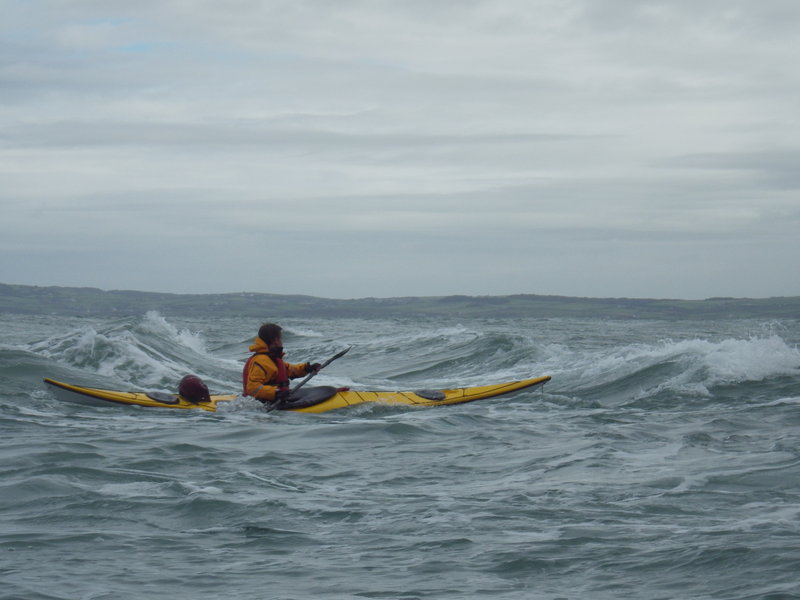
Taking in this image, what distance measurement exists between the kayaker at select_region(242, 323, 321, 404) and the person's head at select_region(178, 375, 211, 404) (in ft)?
2.32

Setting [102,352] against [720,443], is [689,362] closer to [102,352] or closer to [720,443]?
[720,443]

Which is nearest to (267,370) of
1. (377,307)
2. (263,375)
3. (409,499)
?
(263,375)

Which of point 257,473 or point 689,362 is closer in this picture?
point 257,473

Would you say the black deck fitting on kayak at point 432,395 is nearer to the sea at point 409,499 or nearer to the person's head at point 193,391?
the sea at point 409,499

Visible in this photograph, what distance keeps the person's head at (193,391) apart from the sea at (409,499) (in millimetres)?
299

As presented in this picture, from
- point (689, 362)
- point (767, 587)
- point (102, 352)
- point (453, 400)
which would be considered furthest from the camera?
point (102, 352)

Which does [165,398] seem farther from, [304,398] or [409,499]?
[409,499]

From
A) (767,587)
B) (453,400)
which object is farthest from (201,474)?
(453,400)

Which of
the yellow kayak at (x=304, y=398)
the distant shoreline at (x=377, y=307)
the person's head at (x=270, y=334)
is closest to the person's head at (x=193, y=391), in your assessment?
the yellow kayak at (x=304, y=398)

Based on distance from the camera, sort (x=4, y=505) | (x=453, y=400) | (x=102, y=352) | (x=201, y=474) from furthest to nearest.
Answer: (x=102, y=352) < (x=453, y=400) < (x=201, y=474) < (x=4, y=505)

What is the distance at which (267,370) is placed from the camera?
1216cm

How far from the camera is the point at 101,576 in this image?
199 inches

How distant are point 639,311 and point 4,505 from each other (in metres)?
81.7

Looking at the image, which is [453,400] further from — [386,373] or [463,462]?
[386,373]
